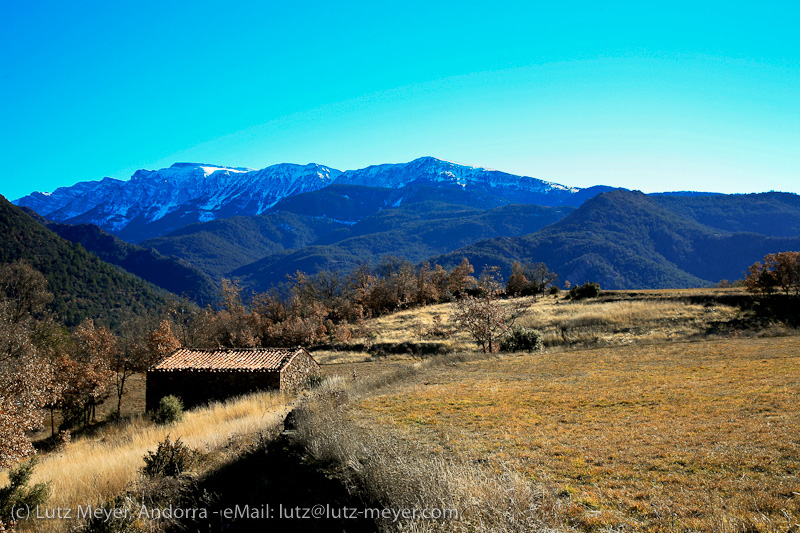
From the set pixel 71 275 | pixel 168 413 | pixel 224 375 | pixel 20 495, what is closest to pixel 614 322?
pixel 224 375

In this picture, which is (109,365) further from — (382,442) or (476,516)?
(476,516)

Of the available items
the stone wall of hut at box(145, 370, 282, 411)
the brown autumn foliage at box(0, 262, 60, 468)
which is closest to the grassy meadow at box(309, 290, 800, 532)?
the brown autumn foliage at box(0, 262, 60, 468)

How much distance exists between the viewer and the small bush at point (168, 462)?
404 inches

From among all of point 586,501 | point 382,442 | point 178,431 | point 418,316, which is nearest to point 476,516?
point 586,501

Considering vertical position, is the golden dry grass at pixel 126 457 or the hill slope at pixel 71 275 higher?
the hill slope at pixel 71 275

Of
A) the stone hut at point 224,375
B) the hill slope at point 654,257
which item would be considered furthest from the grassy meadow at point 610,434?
the hill slope at point 654,257

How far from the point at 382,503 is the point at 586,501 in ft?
9.06

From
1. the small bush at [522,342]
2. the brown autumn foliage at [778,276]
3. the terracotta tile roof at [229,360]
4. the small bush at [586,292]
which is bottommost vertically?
the terracotta tile roof at [229,360]

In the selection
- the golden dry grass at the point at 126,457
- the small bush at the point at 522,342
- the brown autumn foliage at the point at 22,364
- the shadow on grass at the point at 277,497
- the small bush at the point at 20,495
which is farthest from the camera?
the small bush at the point at 522,342

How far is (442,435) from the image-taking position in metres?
9.55

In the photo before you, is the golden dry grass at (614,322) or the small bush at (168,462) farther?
the golden dry grass at (614,322)

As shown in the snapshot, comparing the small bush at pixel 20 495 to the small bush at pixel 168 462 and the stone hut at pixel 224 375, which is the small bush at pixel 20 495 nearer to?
the small bush at pixel 168 462

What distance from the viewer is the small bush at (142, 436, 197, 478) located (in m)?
10.2

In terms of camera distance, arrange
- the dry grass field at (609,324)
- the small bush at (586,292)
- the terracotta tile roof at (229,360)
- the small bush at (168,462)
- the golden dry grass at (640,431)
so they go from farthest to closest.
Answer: the small bush at (586,292) → the dry grass field at (609,324) → the terracotta tile roof at (229,360) → the small bush at (168,462) → the golden dry grass at (640,431)
